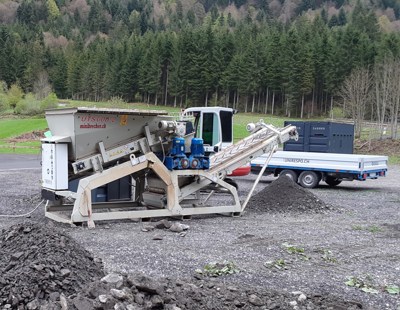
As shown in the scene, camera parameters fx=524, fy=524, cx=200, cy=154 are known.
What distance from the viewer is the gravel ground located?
7086 mm

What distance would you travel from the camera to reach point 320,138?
73.0 ft

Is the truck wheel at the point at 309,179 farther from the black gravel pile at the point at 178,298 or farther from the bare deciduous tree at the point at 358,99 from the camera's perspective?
the bare deciduous tree at the point at 358,99

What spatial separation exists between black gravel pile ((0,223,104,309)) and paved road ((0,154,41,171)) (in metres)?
Result: 18.3

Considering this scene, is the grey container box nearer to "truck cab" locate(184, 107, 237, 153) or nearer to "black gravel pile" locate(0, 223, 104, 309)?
"truck cab" locate(184, 107, 237, 153)

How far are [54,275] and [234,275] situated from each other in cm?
251

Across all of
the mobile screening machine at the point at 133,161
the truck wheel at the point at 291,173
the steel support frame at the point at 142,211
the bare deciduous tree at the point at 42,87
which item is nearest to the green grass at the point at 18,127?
the bare deciduous tree at the point at 42,87

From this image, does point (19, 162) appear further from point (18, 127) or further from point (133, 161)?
point (18, 127)

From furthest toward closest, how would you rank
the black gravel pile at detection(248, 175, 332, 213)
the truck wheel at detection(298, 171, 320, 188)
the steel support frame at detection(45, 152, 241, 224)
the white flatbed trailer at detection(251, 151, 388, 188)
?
the truck wheel at detection(298, 171, 320, 188) < the white flatbed trailer at detection(251, 151, 388, 188) < the black gravel pile at detection(248, 175, 332, 213) < the steel support frame at detection(45, 152, 241, 224)

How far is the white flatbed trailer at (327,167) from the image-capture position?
17578mm

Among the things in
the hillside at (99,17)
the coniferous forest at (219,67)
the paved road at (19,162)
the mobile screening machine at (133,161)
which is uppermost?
the hillside at (99,17)

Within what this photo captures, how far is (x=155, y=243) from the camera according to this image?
913cm

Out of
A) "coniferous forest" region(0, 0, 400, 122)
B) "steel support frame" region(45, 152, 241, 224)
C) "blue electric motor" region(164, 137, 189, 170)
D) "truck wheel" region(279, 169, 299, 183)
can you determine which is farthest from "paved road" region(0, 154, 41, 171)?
"coniferous forest" region(0, 0, 400, 122)

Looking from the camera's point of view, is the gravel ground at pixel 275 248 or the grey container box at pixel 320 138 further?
the grey container box at pixel 320 138

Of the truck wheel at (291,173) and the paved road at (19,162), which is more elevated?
the truck wheel at (291,173)
